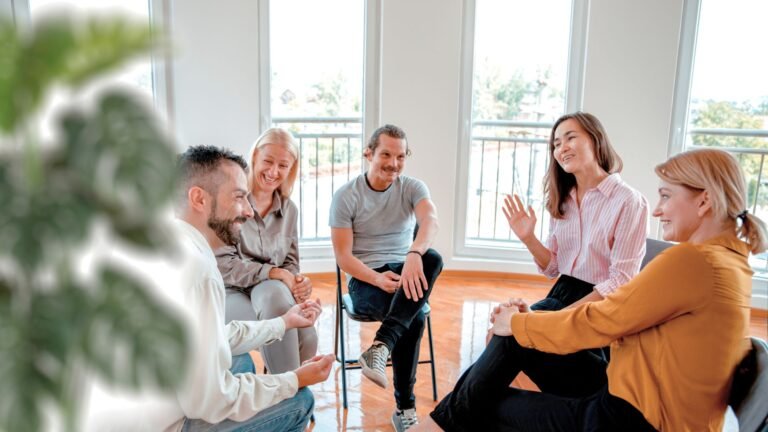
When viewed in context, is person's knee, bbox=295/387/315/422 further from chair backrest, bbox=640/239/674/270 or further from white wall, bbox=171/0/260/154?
white wall, bbox=171/0/260/154

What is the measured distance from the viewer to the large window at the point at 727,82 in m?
3.79

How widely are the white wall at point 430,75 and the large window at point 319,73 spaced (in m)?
0.20

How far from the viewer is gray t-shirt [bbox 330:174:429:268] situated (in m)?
2.58

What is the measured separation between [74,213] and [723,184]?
1529 mm

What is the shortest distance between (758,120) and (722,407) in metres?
3.14

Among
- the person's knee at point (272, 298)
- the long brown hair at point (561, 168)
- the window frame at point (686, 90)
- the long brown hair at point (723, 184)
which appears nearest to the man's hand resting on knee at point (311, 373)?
the person's knee at point (272, 298)

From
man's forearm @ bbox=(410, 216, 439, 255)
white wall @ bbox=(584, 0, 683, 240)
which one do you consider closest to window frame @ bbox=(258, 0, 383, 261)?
white wall @ bbox=(584, 0, 683, 240)

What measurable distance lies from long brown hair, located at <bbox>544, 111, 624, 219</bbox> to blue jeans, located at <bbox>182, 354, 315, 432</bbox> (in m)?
1.35

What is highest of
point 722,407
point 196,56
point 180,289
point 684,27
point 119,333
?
point 684,27

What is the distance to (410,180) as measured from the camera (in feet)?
8.88

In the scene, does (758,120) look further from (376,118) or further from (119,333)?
(119,333)

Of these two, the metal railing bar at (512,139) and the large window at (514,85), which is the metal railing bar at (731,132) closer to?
the large window at (514,85)

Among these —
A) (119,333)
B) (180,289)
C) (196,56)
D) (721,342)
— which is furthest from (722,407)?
(196,56)

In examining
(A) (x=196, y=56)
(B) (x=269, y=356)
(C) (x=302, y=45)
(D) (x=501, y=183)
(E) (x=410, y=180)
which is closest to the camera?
(B) (x=269, y=356)
